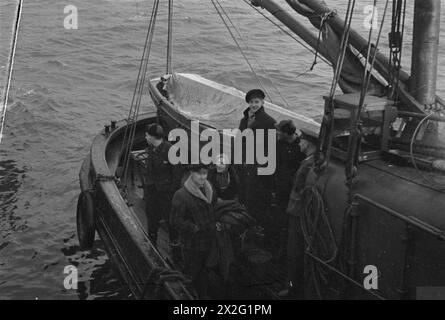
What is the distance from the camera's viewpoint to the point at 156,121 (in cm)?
1235

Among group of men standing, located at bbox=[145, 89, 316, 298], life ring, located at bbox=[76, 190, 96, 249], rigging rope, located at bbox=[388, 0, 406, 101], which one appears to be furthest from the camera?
life ring, located at bbox=[76, 190, 96, 249]

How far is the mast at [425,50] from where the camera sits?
6006mm

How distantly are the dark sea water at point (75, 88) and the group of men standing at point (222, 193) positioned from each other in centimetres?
254

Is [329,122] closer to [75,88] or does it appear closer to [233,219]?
[233,219]

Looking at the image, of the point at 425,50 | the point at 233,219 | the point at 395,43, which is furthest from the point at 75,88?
the point at 425,50

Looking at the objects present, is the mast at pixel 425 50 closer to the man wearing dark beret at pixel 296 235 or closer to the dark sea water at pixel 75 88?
the man wearing dark beret at pixel 296 235

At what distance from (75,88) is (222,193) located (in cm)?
1581

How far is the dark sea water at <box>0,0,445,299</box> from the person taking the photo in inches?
422

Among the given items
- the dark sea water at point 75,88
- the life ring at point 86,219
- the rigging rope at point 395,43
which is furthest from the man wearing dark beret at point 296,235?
the dark sea water at point 75,88

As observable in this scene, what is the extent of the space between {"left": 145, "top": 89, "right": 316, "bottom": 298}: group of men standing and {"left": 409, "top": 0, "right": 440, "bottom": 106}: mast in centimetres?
Result: 143

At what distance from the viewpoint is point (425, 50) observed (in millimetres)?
6078

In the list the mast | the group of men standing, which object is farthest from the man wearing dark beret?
the mast

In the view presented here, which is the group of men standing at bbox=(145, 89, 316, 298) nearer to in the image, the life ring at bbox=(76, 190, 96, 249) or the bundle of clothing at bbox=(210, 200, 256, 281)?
the bundle of clothing at bbox=(210, 200, 256, 281)
